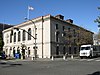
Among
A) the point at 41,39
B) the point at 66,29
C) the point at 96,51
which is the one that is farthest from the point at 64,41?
the point at 96,51

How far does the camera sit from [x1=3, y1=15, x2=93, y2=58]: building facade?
1921 inches

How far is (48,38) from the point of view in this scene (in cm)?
4834

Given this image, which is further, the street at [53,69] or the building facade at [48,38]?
the building facade at [48,38]

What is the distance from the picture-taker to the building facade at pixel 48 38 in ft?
160

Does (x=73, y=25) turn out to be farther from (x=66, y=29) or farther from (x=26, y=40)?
(x=26, y=40)

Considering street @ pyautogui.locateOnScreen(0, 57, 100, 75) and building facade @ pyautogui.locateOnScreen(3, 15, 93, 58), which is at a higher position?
building facade @ pyautogui.locateOnScreen(3, 15, 93, 58)

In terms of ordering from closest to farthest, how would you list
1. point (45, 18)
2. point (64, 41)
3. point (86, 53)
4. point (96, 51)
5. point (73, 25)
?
point (86, 53), point (96, 51), point (45, 18), point (64, 41), point (73, 25)

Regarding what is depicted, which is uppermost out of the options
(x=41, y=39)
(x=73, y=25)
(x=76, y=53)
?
(x=73, y=25)

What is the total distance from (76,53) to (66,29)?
9.38 meters

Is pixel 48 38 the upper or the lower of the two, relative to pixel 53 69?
upper

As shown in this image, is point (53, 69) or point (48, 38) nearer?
point (53, 69)

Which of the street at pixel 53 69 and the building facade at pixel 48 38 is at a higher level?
the building facade at pixel 48 38

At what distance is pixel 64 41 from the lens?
53.8 metres

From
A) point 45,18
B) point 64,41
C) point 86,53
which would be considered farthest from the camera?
point 64,41
